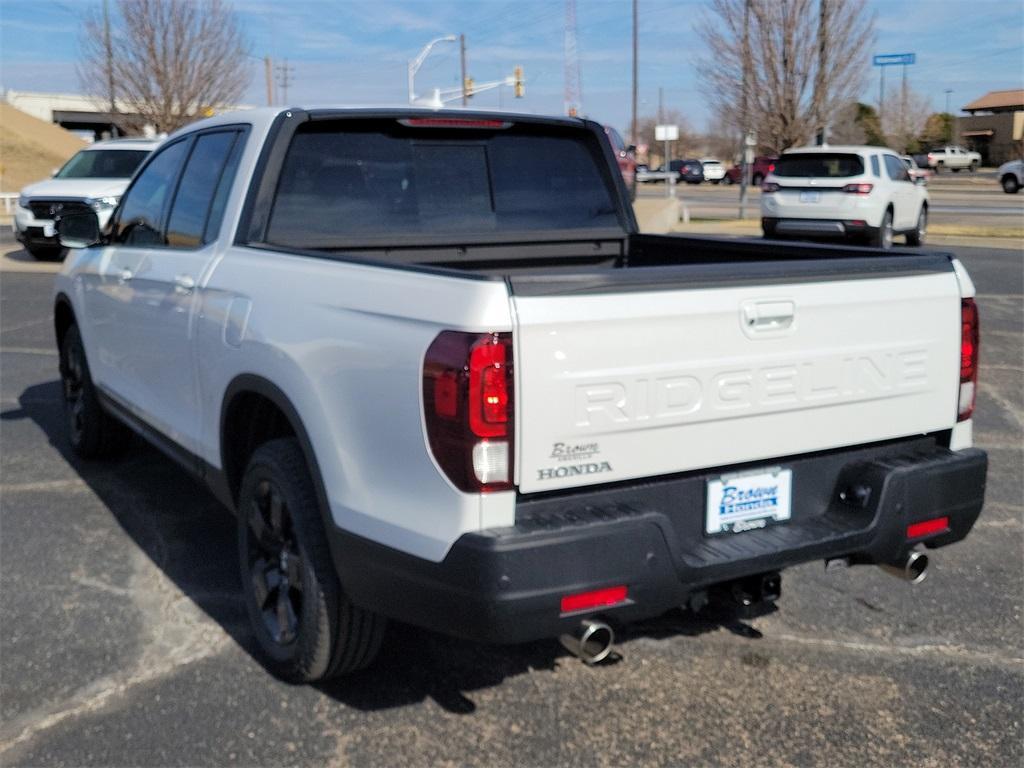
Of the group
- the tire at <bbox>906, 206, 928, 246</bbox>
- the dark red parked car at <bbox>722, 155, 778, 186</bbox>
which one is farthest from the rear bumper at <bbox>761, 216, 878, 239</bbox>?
the dark red parked car at <bbox>722, 155, 778, 186</bbox>

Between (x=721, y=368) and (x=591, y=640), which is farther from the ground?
(x=721, y=368)

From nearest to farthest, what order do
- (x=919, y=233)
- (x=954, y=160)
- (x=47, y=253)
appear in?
(x=47, y=253), (x=919, y=233), (x=954, y=160)

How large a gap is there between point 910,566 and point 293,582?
6.49ft

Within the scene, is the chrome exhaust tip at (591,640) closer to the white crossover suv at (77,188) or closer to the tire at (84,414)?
the tire at (84,414)

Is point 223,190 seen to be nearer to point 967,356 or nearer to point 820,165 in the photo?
point 967,356

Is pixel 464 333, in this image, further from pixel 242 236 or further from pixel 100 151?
pixel 100 151

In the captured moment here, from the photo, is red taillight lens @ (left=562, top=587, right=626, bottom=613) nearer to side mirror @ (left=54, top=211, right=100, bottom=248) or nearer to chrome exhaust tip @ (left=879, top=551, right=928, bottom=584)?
chrome exhaust tip @ (left=879, top=551, right=928, bottom=584)

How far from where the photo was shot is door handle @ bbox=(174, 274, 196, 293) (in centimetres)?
432

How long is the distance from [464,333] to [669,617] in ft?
6.49

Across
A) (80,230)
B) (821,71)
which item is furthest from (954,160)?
(80,230)

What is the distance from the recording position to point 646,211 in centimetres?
2641

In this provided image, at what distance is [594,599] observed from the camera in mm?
2979

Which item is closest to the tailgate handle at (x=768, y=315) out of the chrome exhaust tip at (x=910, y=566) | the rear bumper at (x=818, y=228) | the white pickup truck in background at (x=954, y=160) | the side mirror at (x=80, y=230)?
the chrome exhaust tip at (x=910, y=566)

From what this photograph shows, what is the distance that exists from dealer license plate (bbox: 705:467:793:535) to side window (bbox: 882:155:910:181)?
18.9m
